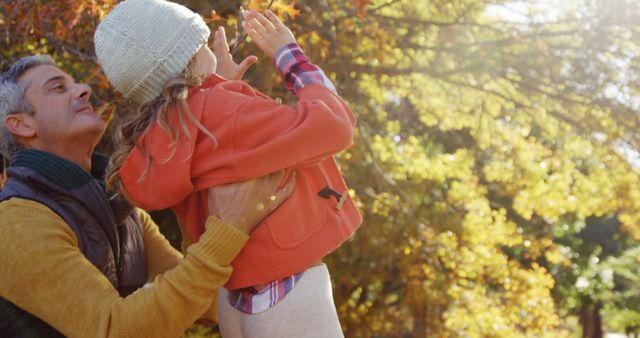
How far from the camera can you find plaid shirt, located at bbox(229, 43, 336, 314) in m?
1.76

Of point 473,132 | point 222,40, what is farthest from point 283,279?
point 473,132

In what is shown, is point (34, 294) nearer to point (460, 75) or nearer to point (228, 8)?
point (228, 8)

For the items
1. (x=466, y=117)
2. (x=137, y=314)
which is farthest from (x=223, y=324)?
(x=466, y=117)

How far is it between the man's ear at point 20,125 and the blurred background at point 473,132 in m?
2.94

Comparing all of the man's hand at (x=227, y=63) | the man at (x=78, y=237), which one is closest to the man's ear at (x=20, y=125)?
the man at (x=78, y=237)

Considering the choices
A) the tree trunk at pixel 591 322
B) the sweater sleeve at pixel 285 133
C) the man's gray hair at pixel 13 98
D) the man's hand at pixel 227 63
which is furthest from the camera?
the tree trunk at pixel 591 322

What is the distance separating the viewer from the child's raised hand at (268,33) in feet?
6.20

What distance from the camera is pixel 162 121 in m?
1.74

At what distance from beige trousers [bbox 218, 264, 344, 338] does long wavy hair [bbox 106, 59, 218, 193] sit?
392mm

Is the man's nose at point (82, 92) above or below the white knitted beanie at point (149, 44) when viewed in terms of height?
below

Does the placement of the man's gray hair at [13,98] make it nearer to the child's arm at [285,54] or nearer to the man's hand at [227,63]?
the man's hand at [227,63]

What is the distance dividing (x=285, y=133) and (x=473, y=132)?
18.4ft

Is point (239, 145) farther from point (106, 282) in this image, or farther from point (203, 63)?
point (106, 282)

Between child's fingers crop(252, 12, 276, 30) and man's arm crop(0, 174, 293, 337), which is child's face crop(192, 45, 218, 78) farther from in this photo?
man's arm crop(0, 174, 293, 337)
